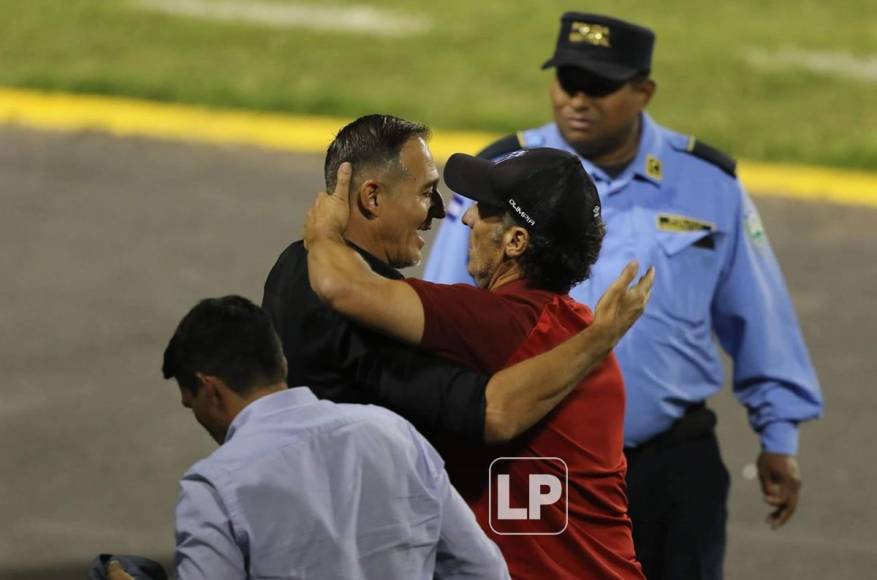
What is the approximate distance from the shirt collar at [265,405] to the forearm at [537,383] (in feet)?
1.42

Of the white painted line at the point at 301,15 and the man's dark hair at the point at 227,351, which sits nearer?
the man's dark hair at the point at 227,351

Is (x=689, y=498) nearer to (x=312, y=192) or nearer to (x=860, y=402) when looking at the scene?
(x=860, y=402)

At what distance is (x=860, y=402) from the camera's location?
9.92 meters

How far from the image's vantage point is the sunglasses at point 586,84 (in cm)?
655

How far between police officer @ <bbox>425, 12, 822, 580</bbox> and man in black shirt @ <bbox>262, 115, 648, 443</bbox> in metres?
1.66

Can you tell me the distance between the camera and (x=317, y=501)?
3949 mm

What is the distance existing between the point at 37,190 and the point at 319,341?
8125 millimetres

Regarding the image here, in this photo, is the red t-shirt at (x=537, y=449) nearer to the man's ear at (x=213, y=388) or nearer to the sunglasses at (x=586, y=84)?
the man's ear at (x=213, y=388)

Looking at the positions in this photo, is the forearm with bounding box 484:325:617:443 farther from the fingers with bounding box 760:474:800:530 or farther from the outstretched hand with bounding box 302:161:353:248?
the fingers with bounding box 760:474:800:530

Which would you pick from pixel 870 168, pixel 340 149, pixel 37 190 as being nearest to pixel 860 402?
pixel 870 168

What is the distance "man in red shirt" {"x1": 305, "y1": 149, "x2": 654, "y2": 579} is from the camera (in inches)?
171

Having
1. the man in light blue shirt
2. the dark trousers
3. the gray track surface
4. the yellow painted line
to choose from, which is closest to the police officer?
the dark trousers

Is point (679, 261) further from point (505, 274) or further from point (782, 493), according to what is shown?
point (505, 274)

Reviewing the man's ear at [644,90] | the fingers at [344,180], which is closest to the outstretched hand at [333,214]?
the fingers at [344,180]
